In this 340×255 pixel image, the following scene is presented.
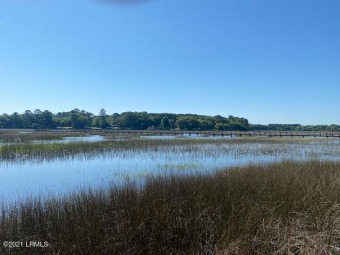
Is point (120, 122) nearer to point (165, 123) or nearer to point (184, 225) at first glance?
point (165, 123)

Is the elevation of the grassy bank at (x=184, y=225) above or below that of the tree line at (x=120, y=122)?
below

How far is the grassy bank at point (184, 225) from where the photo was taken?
5020 mm

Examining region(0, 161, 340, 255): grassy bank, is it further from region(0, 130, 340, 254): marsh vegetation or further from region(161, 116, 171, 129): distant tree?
region(161, 116, 171, 129): distant tree

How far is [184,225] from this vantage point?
5871mm

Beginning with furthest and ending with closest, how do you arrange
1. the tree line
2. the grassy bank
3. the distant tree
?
the distant tree < the tree line < the grassy bank

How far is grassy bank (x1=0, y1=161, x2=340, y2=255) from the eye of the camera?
502cm

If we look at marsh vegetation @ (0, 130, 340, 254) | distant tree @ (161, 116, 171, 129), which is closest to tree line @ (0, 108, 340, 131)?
distant tree @ (161, 116, 171, 129)

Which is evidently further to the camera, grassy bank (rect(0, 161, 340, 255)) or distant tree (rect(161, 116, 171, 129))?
distant tree (rect(161, 116, 171, 129))

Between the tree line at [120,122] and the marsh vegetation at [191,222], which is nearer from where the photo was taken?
the marsh vegetation at [191,222]

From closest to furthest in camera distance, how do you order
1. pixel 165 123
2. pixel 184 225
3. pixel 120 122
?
pixel 184 225, pixel 120 122, pixel 165 123

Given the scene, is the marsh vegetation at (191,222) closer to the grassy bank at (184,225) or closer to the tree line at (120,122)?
the grassy bank at (184,225)

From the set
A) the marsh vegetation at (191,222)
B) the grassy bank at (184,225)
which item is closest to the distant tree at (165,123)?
the marsh vegetation at (191,222)

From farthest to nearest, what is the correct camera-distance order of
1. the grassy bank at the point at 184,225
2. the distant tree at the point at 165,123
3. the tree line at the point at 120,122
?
the distant tree at the point at 165,123 → the tree line at the point at 120,122 → the grassy bank at the point at 184,225

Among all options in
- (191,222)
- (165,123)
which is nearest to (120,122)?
(165,123)
